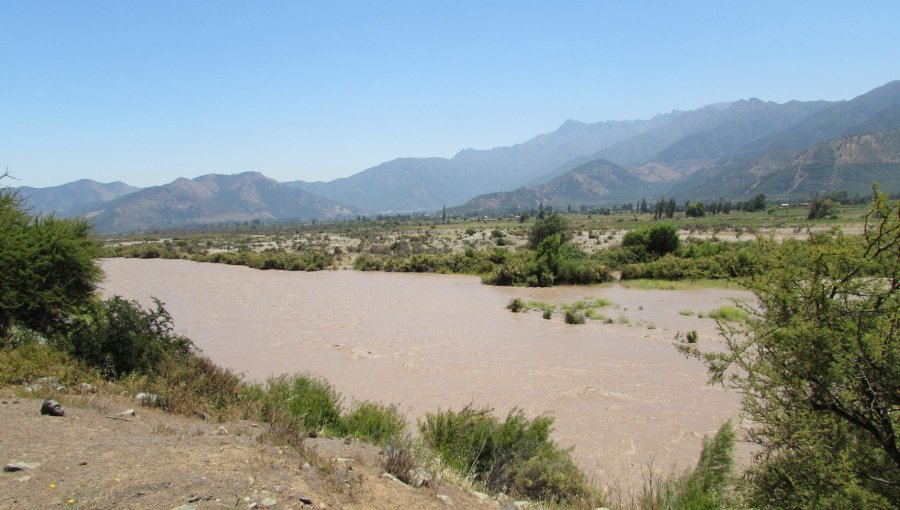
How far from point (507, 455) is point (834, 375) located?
457 centimetres

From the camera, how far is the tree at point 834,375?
4949 millimetres

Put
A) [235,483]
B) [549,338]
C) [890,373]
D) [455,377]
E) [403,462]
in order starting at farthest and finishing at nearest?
[549,338]
[455,377]
[403,462]
[235,483]
[890,373]

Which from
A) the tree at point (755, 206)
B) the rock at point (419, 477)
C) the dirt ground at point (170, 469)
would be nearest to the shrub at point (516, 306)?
the dirt ground at point (170, 469)

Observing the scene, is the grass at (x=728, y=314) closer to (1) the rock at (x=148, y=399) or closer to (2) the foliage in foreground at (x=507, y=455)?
(2) the foliage in foreground at (x=507, y=455)

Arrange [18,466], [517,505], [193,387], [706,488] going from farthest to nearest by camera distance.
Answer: [193,387], [706,488], [517,505], [18,466]

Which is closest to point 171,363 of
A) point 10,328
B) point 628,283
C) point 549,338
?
point 10,328

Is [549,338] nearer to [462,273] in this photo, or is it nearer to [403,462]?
[403,462]

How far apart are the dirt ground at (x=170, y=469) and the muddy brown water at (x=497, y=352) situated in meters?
4.74

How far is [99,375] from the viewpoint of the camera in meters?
9.10

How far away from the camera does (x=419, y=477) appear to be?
6.45 metres

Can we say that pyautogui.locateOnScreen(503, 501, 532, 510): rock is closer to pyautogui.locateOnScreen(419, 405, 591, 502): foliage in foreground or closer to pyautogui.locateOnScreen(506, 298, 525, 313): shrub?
pyautogui.locateOnScreen(419, 405, 591, 502): foliage in foreground

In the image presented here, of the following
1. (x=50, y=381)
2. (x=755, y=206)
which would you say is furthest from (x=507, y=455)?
(x=755, y=206)

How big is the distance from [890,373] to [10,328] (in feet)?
47.1

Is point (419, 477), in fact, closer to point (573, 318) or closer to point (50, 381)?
point (50, 381)
